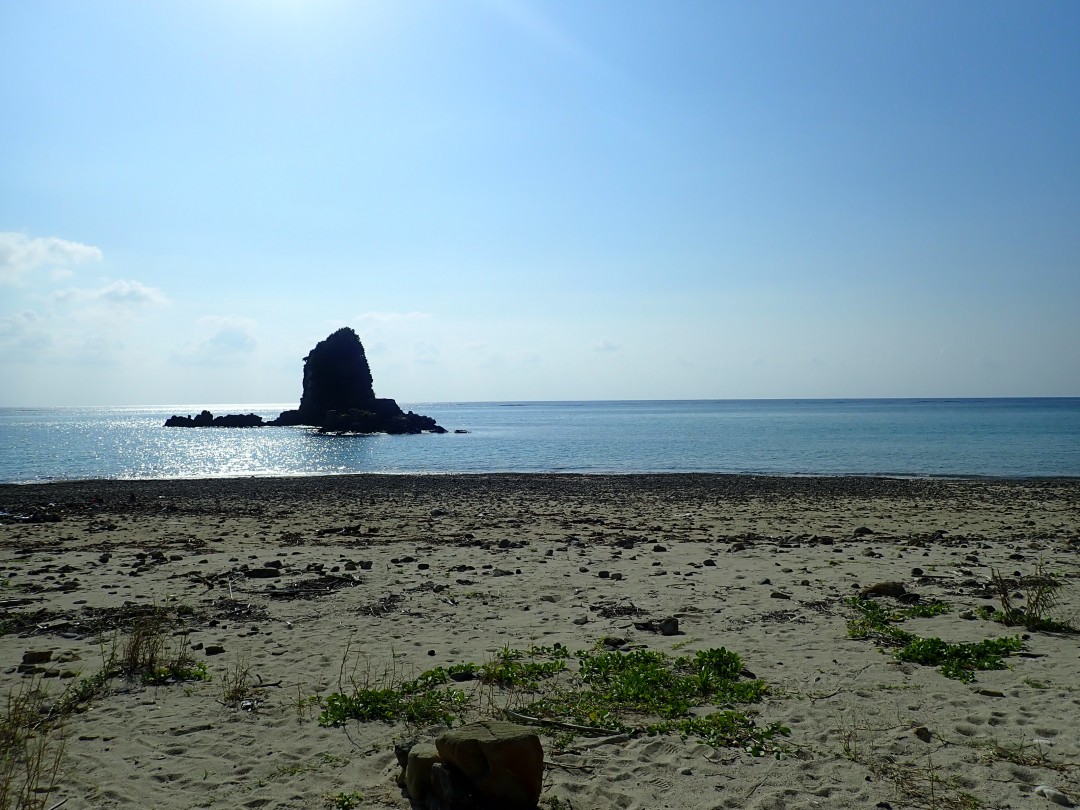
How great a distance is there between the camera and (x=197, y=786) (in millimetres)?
5344

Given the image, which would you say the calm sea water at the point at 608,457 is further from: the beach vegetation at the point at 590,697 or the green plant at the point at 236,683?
the green plant at the point at 236,683

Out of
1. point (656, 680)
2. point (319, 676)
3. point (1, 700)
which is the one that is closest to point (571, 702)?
point (656, 680)

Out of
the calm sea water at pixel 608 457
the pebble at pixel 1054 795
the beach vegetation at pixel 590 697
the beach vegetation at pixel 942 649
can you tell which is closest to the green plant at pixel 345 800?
the beach vegetation at pixel 590 697

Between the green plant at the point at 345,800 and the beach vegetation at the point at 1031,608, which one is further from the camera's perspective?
the beach vegetation at the point at 1031,608

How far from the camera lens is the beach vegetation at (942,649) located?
24.6ft

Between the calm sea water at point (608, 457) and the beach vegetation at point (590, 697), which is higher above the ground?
the beach vegetation at point (590, 697)

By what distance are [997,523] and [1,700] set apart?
23.0m

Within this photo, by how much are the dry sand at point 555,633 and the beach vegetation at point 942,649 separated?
0.20m

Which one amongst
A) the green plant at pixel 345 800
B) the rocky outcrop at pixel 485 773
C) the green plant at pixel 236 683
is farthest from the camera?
the green plant at pixel 236 683

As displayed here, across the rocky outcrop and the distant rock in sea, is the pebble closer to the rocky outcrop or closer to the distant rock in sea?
the rocky outcrop

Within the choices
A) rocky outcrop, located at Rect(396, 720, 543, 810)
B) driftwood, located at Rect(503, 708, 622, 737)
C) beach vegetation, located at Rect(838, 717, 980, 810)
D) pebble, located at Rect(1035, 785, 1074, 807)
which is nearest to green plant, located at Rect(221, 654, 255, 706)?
driftwood, located at Rect(503, 708, 622, 737)

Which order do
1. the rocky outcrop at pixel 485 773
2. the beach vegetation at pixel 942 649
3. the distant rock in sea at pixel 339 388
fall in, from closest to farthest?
the rocky outcrop at pixel 485 773 < the beach vegetation at pixel 942 649 < the distant rock in sea at pixel 339 388

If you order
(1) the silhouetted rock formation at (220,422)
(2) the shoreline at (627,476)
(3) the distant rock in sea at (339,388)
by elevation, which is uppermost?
(3) the distant rock in sea at (339,388)

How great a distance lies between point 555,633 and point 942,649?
4.64 meters
